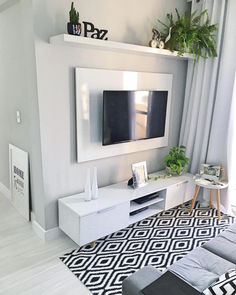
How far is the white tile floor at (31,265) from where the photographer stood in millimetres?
1983

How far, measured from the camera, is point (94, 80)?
2.55 metres

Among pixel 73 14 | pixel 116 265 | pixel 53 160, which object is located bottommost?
pixel 116 265

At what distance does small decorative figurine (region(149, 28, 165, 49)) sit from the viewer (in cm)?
281

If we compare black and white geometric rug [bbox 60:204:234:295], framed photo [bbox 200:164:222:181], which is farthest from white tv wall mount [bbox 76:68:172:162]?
framed photo [bbox 200:164:222:181]

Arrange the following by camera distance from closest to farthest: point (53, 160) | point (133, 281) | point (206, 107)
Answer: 1. point (133, 281)
2. point (53, 160)
3. point (206, 107)

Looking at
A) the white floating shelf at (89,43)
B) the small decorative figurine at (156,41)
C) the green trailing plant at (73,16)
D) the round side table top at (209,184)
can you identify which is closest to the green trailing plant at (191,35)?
the small decorative figurine at (156,41)

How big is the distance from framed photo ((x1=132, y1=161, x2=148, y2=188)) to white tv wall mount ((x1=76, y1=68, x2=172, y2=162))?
226 mm

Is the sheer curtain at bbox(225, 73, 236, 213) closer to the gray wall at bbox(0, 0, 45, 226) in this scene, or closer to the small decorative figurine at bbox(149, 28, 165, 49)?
the small decorative figurine at bbox(149, 28, 165, 49)

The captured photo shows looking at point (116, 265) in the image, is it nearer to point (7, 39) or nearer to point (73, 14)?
point (73, 14)

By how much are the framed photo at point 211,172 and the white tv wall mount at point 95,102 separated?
3.35 ft

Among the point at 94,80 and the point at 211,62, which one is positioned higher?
the point at 211,62

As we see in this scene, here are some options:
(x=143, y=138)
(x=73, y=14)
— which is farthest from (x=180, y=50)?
(x=73, y=14)

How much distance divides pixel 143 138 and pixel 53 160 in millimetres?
1141

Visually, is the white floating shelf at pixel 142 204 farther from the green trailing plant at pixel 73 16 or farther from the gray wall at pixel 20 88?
the green trailing plant at pixel 73 16
